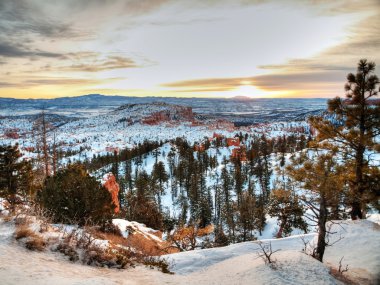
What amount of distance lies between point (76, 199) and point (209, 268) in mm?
10729

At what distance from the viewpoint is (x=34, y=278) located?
677cm

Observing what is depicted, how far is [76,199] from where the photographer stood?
18.5 metres

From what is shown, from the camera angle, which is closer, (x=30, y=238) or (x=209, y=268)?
(x=30, y=238)

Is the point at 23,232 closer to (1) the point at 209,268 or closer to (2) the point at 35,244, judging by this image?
(2) the point at 35,244

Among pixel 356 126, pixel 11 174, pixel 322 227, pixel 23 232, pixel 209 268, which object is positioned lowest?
pixel 209 268

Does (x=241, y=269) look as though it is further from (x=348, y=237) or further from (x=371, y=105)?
(x=371, y=105)

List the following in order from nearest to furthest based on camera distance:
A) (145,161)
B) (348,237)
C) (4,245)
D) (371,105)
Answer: (4,245) → (348,237) → (371,105) → (145,161)

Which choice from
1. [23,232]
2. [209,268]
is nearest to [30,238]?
[23,232]

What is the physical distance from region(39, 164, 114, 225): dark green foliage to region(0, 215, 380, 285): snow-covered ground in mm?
7872

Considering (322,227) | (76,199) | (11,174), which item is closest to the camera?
(322,227)

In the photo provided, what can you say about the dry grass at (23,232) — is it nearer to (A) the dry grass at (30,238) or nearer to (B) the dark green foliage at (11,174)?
(A) the dry grass at (30,238)

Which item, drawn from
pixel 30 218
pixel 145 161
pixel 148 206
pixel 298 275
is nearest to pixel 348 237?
pixel 298 275

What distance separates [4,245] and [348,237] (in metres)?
13.3

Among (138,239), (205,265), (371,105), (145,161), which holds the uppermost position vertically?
(371,105)
